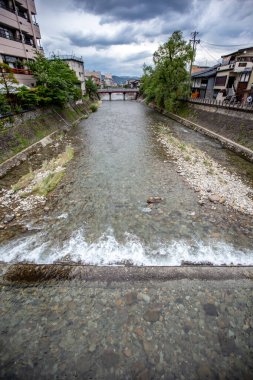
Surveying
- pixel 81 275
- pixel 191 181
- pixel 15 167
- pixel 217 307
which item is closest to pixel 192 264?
pixel 217 307

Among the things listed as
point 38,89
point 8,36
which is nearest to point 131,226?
point 38,89

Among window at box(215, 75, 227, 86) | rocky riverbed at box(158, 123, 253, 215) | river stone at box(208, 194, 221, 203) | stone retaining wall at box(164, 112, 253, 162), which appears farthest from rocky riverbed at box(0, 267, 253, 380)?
window at box(215, 75, 227, 86)

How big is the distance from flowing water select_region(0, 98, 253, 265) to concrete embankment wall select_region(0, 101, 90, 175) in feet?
13.5

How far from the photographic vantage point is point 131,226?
7516 millimetres

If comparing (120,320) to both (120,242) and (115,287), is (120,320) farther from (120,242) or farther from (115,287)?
(120,242)

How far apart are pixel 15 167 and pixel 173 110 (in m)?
28.3

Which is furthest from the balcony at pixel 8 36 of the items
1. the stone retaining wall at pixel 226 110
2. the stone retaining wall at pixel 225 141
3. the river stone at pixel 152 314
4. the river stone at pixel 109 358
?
the river stone at pixel 109 358

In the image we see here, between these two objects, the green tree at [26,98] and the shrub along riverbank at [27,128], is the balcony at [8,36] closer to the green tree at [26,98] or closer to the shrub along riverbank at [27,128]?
the green tree at [26,98]

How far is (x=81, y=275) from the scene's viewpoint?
17.9 feet

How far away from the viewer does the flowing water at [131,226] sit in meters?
6.18

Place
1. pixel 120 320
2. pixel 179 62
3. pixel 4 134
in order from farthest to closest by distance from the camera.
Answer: pixel 179 62
pixel 4 134
pixel 120 320

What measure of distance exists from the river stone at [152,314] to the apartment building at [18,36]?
2491 centimetres

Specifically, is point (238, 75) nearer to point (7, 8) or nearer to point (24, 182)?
point (7, 8)

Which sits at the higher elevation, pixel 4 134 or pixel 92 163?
pixel 4 134
